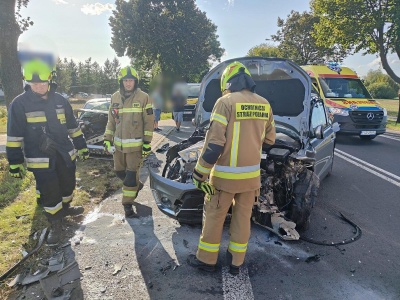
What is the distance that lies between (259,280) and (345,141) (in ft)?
29.3

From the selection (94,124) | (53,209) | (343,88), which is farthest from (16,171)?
(343,88)

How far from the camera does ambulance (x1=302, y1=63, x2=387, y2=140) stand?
9.86 m

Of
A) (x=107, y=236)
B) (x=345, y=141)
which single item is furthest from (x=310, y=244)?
(x=345, y=141)

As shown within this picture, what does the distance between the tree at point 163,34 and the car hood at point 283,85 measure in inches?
775

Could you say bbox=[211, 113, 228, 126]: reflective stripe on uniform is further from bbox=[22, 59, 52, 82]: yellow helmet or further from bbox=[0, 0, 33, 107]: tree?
bbox=[0, 0, 33, 107]: tree

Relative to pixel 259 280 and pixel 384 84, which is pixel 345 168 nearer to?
pixel 259 280

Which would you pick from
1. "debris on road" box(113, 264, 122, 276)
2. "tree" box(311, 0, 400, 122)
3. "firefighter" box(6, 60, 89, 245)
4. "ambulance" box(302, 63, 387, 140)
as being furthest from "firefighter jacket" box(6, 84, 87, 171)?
"tree" box(311, 0, 400, 122)

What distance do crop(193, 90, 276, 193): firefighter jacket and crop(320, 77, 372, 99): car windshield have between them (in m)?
8.61

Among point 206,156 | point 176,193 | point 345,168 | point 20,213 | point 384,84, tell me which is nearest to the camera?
point 206,156

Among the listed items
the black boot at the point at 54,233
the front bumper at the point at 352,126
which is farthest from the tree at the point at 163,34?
the black boot at the point at 54,233

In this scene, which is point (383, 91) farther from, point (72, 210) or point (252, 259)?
point (72, 210)

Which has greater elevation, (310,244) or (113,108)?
(113,108)

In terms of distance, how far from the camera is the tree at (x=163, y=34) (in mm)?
24047

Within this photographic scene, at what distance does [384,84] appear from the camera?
48.0m
